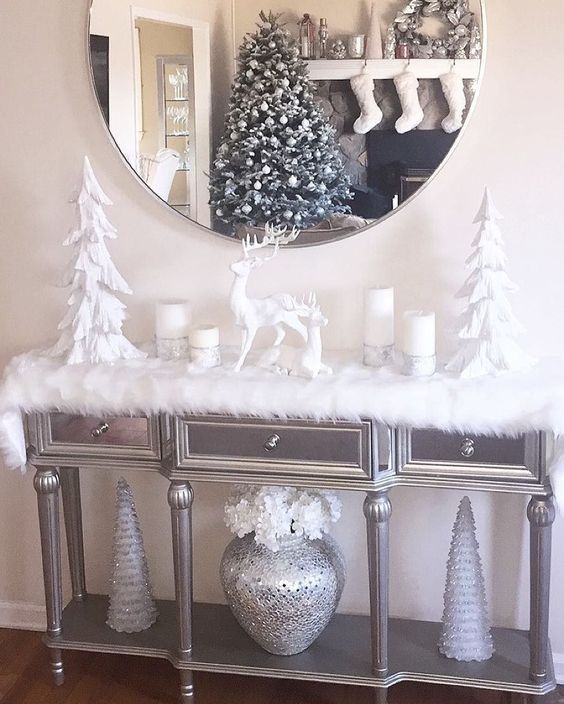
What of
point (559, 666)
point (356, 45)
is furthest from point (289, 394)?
point (559, 666)

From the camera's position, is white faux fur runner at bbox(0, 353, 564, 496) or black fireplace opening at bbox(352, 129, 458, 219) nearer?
white faux fur runner at bbox(0, 353, 564, 496)

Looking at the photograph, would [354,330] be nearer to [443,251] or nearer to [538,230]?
[443,251]

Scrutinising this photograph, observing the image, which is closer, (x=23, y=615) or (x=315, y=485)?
(x=315, y=485)

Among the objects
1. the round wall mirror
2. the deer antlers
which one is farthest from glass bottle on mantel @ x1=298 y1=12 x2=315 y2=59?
the deer antlers

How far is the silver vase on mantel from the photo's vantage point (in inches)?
86.6

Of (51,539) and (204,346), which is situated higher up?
(204,346)

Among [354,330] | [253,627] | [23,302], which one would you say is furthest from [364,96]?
[253,627]

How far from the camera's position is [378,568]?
210cm

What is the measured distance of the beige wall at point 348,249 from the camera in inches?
85.6

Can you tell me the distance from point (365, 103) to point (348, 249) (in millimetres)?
357

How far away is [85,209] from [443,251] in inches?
34.6

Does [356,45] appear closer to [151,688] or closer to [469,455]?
[469,455]

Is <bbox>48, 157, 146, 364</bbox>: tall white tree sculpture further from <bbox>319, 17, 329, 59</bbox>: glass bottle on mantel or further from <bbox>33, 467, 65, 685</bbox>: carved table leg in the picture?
<bbox>319, 17, 329, 59</bbox>: glass bottle on mantel

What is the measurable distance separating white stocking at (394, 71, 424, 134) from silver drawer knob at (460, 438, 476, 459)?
75 cm
